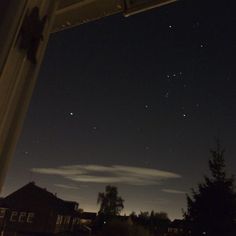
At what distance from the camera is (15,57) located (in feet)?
3.27

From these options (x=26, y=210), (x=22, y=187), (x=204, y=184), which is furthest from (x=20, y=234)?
(x=204, y=184)

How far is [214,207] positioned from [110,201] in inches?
1129

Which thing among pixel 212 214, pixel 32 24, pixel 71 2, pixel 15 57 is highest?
pixel 212 214

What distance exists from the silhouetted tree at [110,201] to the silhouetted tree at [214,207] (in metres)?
26.8

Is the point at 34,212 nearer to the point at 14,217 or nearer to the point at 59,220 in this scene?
the point at 14,217

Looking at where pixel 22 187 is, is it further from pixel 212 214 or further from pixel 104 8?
pixel 104 8

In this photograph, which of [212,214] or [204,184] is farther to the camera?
[204,184]

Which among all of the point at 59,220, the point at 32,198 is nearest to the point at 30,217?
the point at 32,198

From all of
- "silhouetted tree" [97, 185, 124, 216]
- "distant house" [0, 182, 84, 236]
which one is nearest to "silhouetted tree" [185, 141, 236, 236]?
"distant house" [0, 182, 84, 236]

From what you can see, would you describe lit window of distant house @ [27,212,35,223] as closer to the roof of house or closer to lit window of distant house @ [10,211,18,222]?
the roof of house

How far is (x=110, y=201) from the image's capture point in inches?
1754

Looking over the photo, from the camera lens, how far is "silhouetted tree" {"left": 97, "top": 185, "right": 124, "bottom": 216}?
44000 millimetres

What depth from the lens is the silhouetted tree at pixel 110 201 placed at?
44.0 meters

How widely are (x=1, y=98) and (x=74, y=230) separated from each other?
33.0 metres
